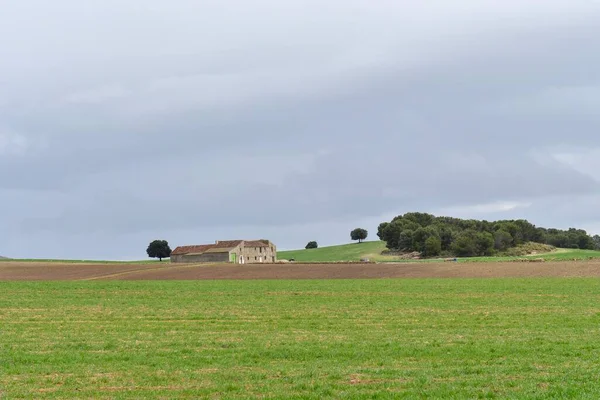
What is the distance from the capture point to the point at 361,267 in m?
97.5

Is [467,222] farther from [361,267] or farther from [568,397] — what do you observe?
[568,397]

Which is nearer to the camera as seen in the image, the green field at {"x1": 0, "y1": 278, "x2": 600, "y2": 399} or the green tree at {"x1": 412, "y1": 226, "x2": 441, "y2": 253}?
the green field at {"x1": 0, "y1": 278, "x2": 600, "y2": 399}

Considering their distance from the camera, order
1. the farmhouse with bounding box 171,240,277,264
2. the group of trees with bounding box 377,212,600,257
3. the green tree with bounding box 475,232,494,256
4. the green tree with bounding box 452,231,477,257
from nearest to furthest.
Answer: the farmhouse with bounding box 171,240,277,264, the green tree with bounding box 452,231,477,257, the green tree with bounding box 475,232,494,256, the group of trees with bounding box 377,212,600,257

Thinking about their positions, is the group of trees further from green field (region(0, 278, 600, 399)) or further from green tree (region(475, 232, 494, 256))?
green field (region(0, 278, 600, 399))

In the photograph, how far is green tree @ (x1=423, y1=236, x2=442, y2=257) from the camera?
524ft

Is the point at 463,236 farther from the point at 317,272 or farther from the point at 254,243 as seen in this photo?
the point at 317,272

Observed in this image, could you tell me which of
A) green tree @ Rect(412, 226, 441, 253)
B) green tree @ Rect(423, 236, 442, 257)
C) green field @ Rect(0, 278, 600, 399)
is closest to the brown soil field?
green field @ Rect(0, 278, 600, 399)

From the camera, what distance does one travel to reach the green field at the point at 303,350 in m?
16.4

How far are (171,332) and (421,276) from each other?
55.9 meters

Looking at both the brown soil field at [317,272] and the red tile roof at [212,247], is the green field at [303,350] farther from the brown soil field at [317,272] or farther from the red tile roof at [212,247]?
the red tile roof at [212,247]

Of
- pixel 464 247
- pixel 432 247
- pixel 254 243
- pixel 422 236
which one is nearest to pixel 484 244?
pixel 464 247

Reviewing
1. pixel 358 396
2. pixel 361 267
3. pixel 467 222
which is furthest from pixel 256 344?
pixel 467 222

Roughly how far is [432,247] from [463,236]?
7988mm

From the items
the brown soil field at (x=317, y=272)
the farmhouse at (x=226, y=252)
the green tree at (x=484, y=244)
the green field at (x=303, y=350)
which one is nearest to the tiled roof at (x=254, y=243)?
the farmhouse at (x=226, y=252)
